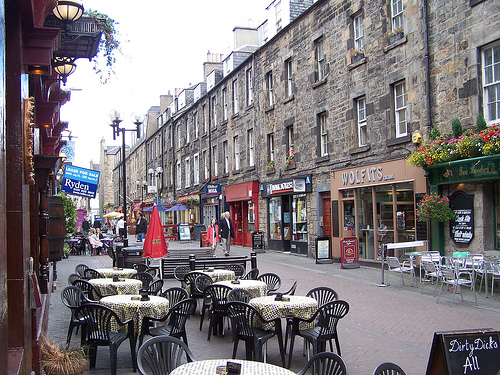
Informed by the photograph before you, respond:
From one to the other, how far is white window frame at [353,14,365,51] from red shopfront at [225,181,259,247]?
32.0ft

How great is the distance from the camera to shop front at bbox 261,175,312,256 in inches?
805

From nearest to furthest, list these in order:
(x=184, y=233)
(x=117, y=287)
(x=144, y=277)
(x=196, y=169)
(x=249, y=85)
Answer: (x=117, y=287) < (x=144, y=277) < (x=249, y=85) < (x=184, y=233) < (x=196, y=169)

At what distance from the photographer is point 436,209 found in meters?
12.7

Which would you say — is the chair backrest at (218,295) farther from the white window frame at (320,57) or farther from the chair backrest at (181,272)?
the white window frame at (320,57)

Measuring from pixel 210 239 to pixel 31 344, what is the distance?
51.9ft

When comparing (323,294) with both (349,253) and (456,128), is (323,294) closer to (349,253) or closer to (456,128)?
(456,128)

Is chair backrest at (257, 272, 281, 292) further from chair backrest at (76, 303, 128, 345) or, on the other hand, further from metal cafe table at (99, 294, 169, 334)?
chair backrest at (76, 303, 128, 345)

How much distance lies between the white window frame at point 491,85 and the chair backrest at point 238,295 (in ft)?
25.9


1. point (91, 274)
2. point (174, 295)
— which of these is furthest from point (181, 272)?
point (174, 295)

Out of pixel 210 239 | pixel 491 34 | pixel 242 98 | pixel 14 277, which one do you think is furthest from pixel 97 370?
pixel 242 98

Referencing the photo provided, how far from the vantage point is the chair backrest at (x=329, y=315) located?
6285 millimetres

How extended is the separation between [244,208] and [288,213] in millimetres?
5471

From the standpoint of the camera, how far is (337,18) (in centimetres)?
1817

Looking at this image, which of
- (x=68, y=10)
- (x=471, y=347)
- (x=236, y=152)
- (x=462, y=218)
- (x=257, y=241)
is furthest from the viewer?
(x=236, y=152)
